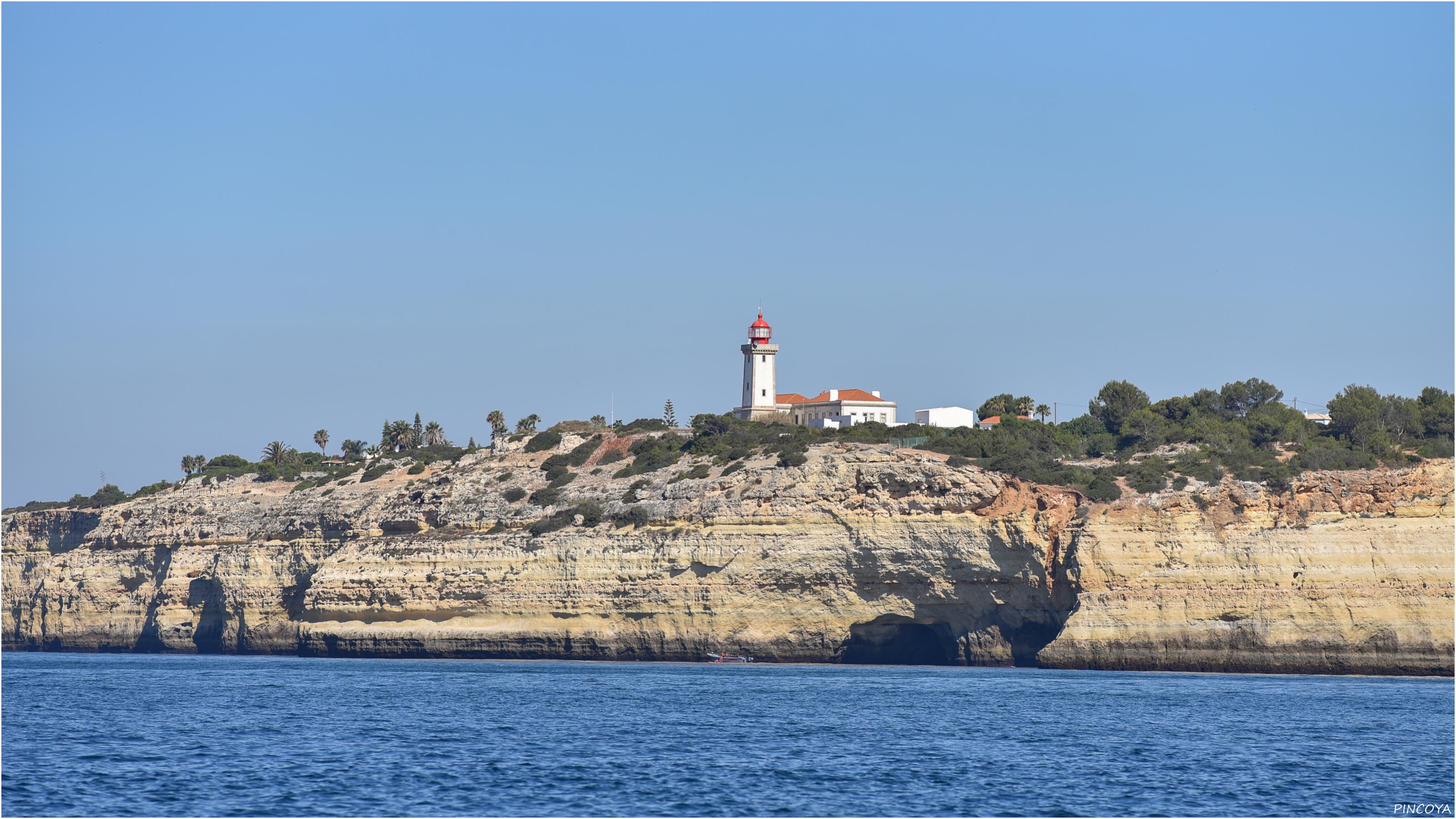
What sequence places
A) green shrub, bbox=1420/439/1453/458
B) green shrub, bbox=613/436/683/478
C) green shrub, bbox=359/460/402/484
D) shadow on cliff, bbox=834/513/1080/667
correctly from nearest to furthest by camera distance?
shadow on cliff, bbox=834/513/1080/667
green shrub, bbox=1420/439/1453/458
green shrub, bbox=613/436/683/478
green shrub, bbox=359/460/402/484

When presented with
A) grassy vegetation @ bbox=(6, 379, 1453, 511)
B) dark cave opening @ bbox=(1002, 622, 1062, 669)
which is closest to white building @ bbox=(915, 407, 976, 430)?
grassy vegetation @ bbox=(6, 379, 1453, 511)

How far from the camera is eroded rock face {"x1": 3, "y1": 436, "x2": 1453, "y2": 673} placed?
53250mm

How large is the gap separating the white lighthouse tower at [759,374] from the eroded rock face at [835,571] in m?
17.0

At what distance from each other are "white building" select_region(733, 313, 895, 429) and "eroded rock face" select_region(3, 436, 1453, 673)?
17.2 meters

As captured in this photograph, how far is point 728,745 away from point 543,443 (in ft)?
160

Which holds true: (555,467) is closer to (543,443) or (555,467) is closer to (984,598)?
(543,443)

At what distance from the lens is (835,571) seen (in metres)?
59.5

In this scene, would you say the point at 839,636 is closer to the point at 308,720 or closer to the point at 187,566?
the point at 308,720

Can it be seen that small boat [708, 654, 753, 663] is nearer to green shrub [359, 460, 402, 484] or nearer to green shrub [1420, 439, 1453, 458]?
green shrub [1420, 439, 1453, 458]

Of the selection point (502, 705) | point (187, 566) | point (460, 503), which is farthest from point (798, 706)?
point (187, 566)

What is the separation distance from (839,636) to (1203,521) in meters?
13.9

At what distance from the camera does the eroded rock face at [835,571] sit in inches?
2096

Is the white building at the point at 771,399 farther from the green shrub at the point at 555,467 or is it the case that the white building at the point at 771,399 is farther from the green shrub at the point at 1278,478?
the green shrub at the point at 1278,478

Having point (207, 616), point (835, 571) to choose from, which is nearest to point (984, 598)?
point (835, 571)
